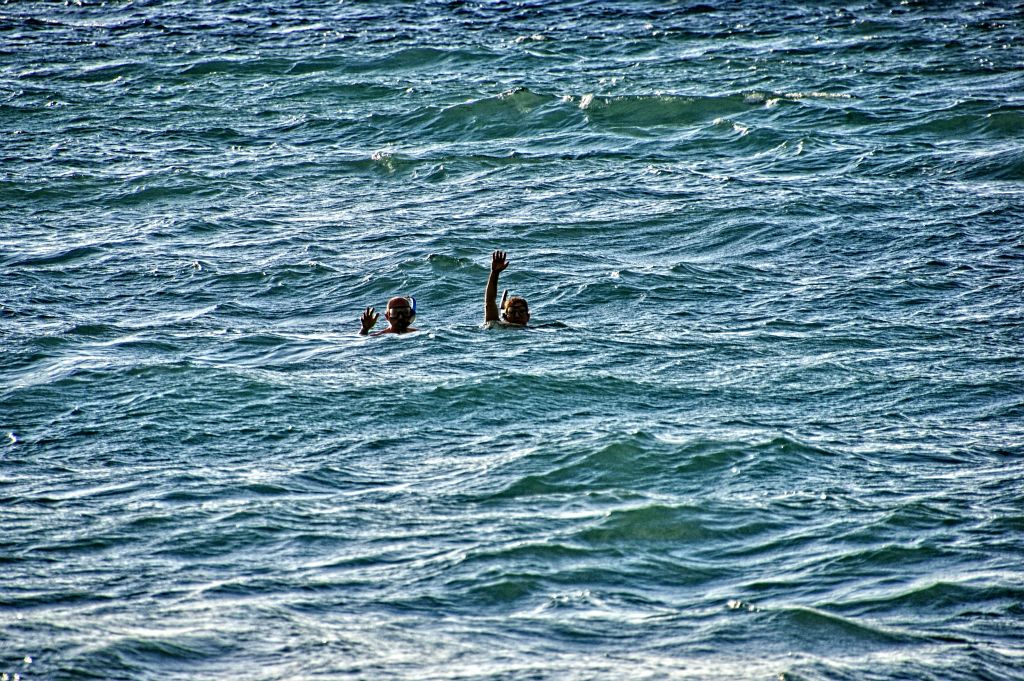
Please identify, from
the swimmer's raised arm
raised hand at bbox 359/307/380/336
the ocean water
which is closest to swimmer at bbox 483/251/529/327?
the swimmer's raised arm

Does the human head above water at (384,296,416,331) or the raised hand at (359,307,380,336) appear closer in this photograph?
the raised hand at (359,307,380,336)

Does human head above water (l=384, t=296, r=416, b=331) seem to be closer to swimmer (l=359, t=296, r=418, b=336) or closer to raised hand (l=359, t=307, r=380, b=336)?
swimmer (l=359, t=296, r=418, b=336)

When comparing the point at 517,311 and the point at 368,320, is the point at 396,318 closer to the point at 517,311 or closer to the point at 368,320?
the point at 368,320

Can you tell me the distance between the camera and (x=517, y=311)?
48.9 ft

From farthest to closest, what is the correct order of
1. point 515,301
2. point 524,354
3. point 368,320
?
point 515,301 → point 368,320 → point 524,354

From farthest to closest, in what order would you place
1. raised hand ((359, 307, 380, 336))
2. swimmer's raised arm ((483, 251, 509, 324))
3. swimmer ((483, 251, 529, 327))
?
swimmer ((483, 251, 529, 327)), raised hand ((359, 307, 380, 336)), swimmer's raised arm ((483, 251, 509, 324))

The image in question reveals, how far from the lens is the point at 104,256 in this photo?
58.7ft

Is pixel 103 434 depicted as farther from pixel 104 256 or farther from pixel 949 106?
pixel 949 106

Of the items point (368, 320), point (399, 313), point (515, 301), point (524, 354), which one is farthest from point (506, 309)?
point (368, 320)

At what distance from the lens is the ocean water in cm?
870

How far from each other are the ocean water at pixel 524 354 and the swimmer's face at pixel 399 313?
0.32 meters

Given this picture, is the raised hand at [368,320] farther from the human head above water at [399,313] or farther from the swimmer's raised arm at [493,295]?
the swimmer's raised arm at [493,295]

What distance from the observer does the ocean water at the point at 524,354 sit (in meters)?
8.70

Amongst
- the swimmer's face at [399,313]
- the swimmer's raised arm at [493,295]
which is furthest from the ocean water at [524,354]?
the swimmer's raised arm at [493,295]
